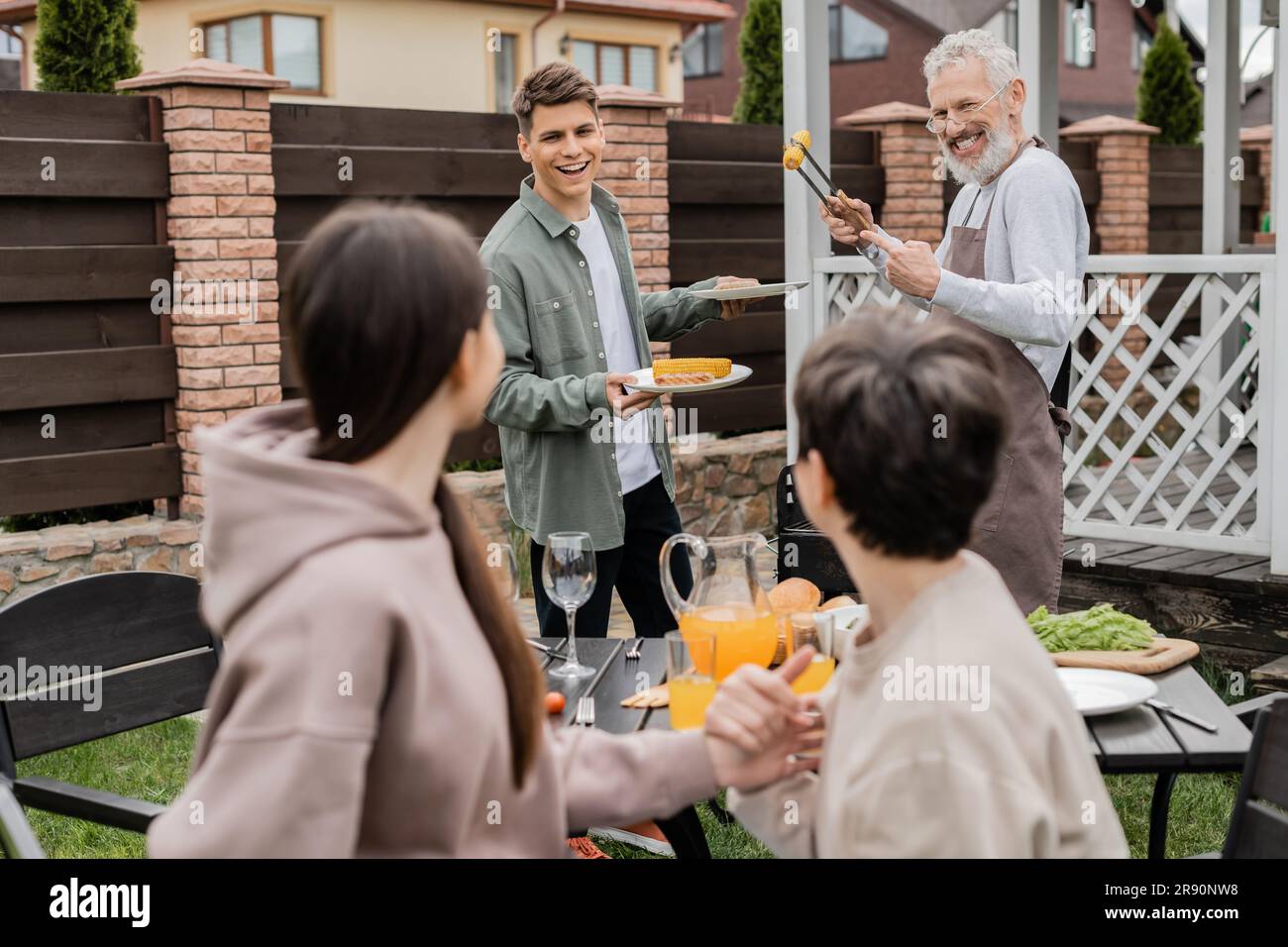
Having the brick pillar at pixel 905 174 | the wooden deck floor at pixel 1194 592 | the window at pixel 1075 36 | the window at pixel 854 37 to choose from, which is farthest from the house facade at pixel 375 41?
the wooden deck floor at pixel 1194 592

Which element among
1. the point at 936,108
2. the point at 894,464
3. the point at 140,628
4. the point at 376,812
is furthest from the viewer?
the point at 936,108

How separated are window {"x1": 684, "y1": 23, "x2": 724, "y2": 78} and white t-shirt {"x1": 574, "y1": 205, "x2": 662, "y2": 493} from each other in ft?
85.9

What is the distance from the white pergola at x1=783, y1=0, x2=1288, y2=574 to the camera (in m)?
4.96

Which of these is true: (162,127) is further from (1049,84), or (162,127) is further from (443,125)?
(1049,84)

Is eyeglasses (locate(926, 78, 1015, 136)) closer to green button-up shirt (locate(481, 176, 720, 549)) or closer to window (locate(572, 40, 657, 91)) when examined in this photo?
green button-up shirt (locate(481, 176, 720, 549))

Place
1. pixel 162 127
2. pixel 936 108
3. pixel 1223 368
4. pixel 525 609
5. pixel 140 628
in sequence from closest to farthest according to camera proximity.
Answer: pixel 140 628 → pixel 936 108 → pixel 162 127 → pixel 525 609 → pixel 1223 368

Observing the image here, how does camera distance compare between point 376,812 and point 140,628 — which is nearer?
point 376,812

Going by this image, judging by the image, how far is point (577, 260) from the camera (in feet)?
11.8

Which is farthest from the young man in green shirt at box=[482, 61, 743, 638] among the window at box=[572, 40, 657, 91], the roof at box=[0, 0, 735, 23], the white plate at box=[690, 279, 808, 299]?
A: the window at box=[572, 40, 657, 91]

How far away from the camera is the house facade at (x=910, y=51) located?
26.5m

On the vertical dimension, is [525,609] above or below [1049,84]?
below

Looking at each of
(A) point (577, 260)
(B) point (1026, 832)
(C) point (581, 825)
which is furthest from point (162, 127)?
(B) point (1026, 832)

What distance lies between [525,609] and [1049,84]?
12.0 ft

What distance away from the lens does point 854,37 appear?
27641mm
